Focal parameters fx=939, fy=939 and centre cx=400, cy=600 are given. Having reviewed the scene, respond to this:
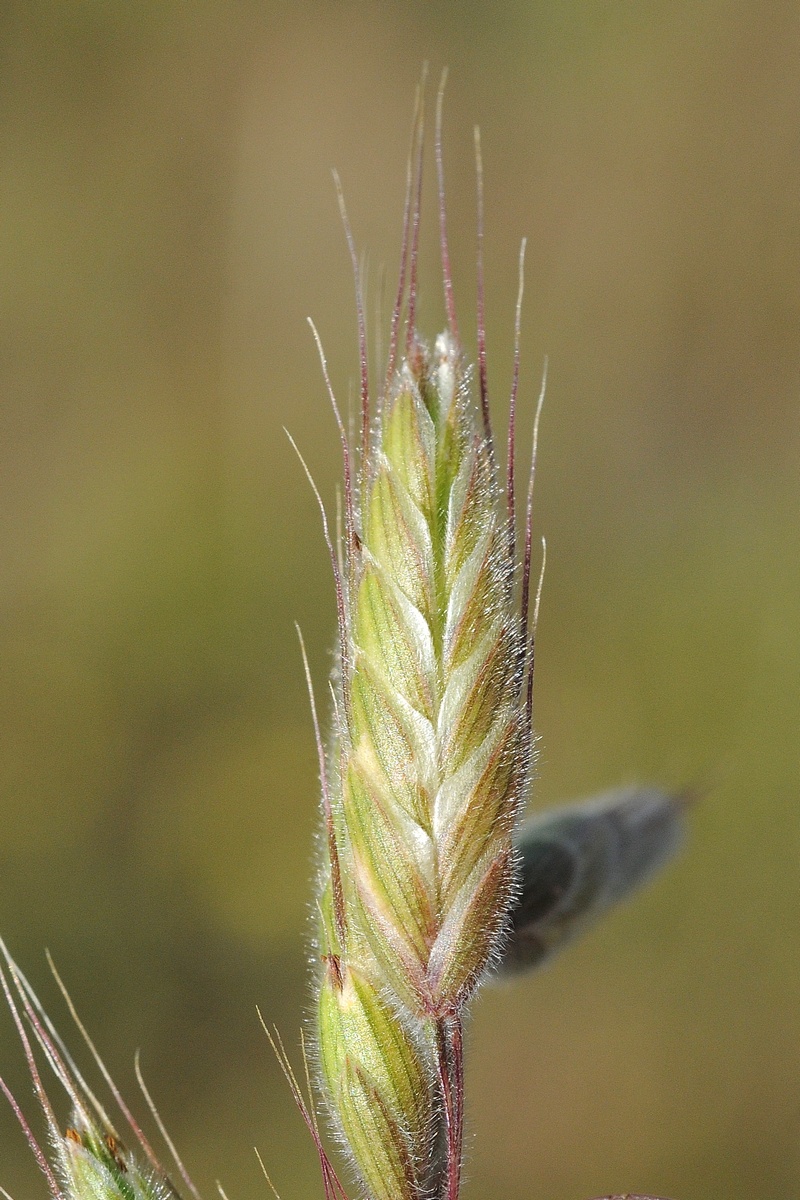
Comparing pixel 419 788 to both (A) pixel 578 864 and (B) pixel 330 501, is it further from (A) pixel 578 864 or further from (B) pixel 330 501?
(B) pixel 330 501

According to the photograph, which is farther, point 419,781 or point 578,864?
point 578,864

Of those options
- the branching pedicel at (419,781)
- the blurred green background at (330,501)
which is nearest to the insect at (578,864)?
the branching pedicel at (419,781)

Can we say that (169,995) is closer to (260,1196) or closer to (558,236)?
(260,1196)

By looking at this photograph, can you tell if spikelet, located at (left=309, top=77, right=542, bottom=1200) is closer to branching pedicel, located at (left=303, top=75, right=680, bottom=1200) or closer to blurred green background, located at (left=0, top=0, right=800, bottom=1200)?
branching pedicel, located at (left=303, top=75, right=680, bottom=1200)

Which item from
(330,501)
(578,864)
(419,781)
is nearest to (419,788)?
(419,781)

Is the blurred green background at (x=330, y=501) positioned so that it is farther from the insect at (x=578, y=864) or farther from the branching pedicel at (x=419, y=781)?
the branching pedicel at (x=419, y=781)

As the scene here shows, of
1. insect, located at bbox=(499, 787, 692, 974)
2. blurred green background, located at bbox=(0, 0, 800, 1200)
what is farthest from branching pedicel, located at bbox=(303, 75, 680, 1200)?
blurred green background, located at bbox=(0, 0, 800, 1200)
